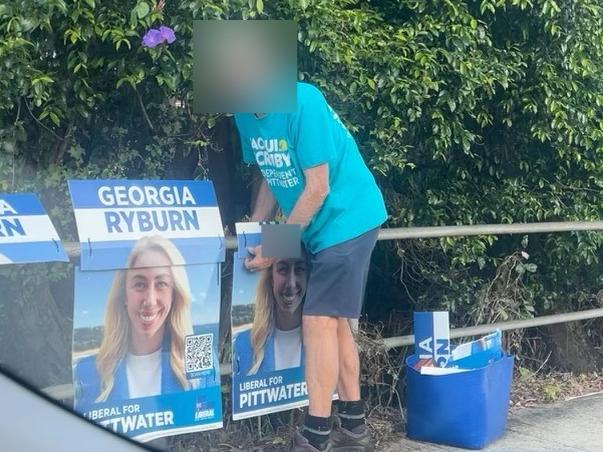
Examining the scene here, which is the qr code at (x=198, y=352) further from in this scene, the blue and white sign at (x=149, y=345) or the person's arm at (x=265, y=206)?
the person's arm at (x=265, y=206)

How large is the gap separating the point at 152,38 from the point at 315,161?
0.93 metres

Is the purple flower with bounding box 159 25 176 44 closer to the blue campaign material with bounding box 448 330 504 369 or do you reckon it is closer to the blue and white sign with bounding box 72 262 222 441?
the blue and white sign with bounding box 72 262 222 441

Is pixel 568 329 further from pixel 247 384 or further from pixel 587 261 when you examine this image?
pixel 247 384

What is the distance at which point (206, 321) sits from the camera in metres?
4.58

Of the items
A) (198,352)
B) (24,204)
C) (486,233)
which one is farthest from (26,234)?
(486,233)

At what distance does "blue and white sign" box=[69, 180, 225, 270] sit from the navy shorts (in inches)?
20.6

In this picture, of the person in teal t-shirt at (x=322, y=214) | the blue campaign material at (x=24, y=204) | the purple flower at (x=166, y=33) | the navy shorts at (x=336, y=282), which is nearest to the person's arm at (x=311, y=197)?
the person in teal t-shirt at (x=322, y=214)

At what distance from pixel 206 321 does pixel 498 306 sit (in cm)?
243

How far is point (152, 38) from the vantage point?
14.5ft

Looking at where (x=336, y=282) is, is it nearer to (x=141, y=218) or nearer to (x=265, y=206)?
(x=265, y=206)

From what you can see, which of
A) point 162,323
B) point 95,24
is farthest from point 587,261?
point 95,24

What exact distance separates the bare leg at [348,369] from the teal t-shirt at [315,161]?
50cm

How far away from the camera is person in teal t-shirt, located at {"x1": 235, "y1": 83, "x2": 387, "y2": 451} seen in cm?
472

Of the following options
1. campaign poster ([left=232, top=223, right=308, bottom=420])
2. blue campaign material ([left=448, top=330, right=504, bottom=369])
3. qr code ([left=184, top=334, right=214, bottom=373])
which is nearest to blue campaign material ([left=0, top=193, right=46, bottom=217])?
qr code ([left=184, top=334, right=214, bottom=373])
